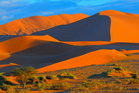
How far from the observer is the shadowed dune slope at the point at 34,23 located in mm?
145125

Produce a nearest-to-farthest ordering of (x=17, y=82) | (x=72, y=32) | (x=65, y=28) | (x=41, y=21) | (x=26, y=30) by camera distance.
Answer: (x=17, y=82) → (x=72, y=32) → (x=65, y=28) → (x=26, y=30) → (x=41, y=21)

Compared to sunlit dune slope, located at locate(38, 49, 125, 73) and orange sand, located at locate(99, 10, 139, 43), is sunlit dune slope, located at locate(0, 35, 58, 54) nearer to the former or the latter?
sunlit dune slope, located at locate(38, 49, 125, 73)

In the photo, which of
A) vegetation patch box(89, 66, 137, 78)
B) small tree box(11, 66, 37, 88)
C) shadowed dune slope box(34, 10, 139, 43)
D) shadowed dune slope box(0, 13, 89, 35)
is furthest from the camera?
shadowed dune slope box(0, 13, 89, 35)

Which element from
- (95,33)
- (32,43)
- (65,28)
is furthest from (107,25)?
(32,43)

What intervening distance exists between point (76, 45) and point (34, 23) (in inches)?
4217

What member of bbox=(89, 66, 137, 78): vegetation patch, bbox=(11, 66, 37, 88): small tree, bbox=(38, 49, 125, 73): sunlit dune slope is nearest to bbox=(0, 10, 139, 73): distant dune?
bbox=(38, 49, 125, 73): sunlit dune slope

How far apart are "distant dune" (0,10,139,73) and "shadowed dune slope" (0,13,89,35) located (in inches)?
68.9

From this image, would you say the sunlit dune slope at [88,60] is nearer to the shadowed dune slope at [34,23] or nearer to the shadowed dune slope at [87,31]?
the shadowed dune slope at [87,31]

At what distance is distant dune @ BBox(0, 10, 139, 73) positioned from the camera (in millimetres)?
36875

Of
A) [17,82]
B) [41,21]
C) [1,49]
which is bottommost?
[17,82]

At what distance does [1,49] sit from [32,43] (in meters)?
5.90

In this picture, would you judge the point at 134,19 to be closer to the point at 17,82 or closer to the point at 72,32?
the point at 72,32

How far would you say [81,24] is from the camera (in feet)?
310

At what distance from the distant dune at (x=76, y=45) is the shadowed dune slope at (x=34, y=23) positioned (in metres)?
1.75
